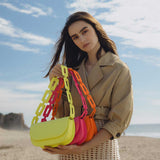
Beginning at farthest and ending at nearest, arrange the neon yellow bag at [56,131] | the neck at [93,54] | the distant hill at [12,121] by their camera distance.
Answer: the distant hill at [12,121], the neck at [93,54], the neon yellow bag at [56,131]

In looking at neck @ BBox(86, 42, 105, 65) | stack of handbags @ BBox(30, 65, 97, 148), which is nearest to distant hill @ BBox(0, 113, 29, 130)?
neck @ BBox(86, 42, 105, 65)

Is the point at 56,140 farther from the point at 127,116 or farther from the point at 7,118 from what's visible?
the point at 7,118

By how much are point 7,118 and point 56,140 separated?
25.7 meters

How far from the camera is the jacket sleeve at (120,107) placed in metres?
2.15

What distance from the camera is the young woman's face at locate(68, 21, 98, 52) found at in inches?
96.6

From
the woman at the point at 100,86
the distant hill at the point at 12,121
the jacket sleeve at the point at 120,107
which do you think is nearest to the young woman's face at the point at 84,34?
the woman at the point at 100,86

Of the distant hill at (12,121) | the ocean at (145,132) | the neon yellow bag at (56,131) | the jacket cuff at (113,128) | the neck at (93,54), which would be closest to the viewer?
the neon yellow bag at (56,131)

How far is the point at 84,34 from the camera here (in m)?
2.46

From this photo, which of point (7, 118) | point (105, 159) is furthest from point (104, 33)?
point (7, 118)

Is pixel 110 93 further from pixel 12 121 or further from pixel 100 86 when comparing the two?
pixel 12 121

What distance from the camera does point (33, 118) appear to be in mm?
2166

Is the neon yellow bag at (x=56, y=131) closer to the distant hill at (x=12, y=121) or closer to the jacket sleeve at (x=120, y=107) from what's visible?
the jacket sleeve at (x=120, y=107)

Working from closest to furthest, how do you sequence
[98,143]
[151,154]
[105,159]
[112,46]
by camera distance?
1. [98,143]
2. [105,159]
3. [112,46]
4. [151,154]

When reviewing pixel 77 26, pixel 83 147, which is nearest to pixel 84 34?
pixel 77 26
